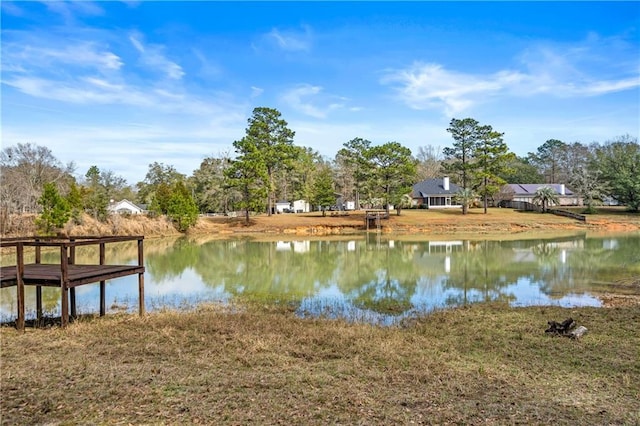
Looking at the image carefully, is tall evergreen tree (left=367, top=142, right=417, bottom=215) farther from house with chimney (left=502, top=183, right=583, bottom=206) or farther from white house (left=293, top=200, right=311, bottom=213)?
white house (left=293, top=200, right=311, bottom=213)

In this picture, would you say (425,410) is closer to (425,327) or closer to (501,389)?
(501,389)

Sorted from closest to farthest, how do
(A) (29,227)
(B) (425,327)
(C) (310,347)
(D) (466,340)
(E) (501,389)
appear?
(E) (501,389) → (C) (310,347) → (D) (466,340) → (B) (425,327) → (A) (29,227)

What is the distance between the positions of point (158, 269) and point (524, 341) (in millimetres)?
14465

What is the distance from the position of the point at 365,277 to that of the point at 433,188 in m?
44.6

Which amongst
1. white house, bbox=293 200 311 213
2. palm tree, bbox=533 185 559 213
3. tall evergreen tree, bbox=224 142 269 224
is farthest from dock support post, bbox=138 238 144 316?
white house, bbox=293 200 311 213

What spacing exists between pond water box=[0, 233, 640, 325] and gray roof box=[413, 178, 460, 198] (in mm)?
30162

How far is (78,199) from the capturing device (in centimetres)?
3347

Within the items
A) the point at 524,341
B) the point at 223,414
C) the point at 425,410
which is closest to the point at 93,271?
the point at 223,414

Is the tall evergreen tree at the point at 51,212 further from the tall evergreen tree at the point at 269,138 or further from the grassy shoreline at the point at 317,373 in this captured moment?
the grassy shoreline at the point at 317,373

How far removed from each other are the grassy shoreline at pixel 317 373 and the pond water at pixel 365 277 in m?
2.32

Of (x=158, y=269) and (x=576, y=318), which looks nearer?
(x=576, y=318)

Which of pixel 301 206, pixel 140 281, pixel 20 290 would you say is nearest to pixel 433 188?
pixel 301 206

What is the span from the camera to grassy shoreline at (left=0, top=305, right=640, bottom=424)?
411 centimetres

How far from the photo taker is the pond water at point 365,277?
10.8 meters
